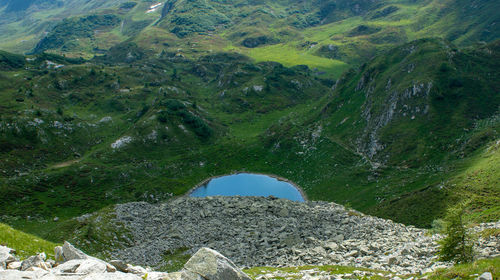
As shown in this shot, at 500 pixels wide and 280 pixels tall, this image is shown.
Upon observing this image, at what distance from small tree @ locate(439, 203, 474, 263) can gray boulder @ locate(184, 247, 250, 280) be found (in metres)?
19.8

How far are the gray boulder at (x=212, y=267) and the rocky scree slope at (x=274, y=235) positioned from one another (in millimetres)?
19824

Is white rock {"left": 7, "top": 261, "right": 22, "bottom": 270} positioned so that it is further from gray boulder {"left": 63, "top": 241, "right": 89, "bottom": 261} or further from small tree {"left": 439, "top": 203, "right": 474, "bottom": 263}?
small tree {"left": 439, "top": 203, "right": 474, "bottom": 263}

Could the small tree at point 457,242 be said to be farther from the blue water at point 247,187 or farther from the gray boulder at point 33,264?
the blue water at point 247,187

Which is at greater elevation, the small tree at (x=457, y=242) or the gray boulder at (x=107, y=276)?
the small tree at (x=457, y=242)

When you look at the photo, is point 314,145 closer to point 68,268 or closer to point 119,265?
point 119,265

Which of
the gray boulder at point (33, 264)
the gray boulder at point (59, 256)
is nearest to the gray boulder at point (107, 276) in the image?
the gray boulder at point (33, 264)

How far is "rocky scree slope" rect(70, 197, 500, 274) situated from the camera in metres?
38.4

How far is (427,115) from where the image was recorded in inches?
4085

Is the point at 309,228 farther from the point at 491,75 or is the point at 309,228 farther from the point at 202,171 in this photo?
the point at 491,75

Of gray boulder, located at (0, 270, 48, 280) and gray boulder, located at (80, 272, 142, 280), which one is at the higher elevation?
gray boulder, located at (80, 272, 142, 280)

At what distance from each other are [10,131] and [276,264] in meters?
122

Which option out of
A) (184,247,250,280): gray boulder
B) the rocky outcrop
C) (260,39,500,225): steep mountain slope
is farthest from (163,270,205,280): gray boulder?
(260,39,500,225): steep mountain slope

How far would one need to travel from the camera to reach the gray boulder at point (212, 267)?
65.1ft

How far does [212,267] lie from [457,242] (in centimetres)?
2230
